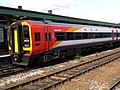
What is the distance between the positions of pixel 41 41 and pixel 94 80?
5.21 m

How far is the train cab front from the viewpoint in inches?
620

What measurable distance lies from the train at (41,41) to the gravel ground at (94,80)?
3.71 metres

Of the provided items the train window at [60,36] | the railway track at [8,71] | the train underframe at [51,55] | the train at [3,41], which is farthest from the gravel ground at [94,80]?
the train at [3,41]

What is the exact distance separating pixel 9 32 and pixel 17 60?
198cm

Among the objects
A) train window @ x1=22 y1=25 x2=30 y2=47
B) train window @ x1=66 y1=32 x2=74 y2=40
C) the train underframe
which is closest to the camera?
train window @ x1=22 y1=25 x2=30 y2=47

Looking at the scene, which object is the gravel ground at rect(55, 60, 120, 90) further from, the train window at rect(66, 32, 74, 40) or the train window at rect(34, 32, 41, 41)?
the train window at rect(66, 32, 74, 40)

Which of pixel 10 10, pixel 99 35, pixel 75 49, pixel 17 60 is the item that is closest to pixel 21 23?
pixel 17 60

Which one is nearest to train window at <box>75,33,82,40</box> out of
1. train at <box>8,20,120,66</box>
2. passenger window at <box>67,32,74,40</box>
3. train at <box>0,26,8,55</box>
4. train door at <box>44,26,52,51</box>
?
train at <box>8,20,120,66</box>

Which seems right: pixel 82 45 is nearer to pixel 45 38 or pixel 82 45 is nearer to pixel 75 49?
pixel 75 49

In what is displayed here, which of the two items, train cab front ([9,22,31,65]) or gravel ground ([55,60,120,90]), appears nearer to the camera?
gravel ground ([55,60,120,90])

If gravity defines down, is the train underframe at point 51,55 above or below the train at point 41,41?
below

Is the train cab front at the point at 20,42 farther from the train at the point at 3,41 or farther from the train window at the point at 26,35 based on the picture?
the train at the point at 3,41

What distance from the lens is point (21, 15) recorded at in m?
21.9

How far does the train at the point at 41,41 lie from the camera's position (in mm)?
15750
